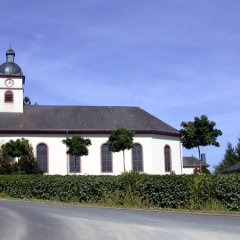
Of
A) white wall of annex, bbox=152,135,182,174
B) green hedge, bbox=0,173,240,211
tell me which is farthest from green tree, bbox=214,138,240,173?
green hedge, bbox=0,173,240,211

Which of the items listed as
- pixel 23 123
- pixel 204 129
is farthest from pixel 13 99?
pixel 204 129

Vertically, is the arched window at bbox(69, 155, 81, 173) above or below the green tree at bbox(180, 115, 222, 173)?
below

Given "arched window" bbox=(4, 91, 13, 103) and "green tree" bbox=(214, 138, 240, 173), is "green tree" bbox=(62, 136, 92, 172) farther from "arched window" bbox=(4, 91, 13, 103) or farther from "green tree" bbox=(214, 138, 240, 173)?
"green tree" bbox=(214, 138, 240, 173)

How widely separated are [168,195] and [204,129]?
2225 cm

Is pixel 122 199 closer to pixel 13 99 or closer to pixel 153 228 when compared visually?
pixel 153 228

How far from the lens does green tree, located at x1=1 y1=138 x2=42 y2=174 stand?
41.4 m

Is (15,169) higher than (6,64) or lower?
lower

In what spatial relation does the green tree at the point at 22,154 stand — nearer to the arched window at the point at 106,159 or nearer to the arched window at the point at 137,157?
the arched window at the point at 106,159

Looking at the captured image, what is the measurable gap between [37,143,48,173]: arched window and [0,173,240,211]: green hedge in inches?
651

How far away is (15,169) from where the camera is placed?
4212 cm

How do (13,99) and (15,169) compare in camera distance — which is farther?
(13,99)

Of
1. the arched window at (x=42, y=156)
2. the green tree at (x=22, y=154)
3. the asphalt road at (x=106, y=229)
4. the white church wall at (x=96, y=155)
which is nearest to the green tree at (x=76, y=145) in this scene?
the white church wall at (x=96, y=155)

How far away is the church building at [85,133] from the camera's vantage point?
150ft

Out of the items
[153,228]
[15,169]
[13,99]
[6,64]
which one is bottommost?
[153,228]
